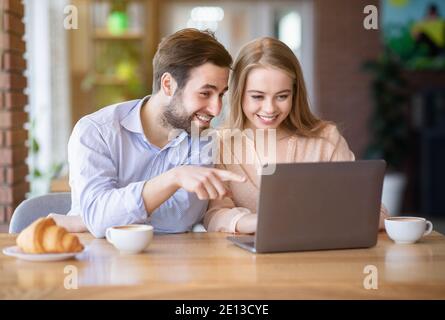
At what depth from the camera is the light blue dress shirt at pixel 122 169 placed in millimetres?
1965

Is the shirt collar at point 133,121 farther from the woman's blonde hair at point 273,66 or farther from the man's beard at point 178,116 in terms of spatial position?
the woman's blonde hair at point 273,66

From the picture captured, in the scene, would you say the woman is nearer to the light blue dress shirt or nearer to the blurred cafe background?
the light blue dress shirt

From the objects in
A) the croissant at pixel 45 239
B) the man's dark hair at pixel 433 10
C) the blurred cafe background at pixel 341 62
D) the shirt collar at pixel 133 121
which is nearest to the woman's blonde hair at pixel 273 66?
the shirt collar at pixel 133 121

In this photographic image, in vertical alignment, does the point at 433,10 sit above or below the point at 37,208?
above

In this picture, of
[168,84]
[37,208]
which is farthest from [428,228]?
[37,208]

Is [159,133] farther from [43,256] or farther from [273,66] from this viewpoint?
[43,256]

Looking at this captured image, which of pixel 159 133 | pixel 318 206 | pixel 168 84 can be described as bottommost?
pixel 318 206

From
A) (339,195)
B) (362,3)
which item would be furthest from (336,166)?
(362,3)

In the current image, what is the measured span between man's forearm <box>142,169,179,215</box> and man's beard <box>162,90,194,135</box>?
12.8 inches

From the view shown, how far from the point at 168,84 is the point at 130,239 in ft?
2.19

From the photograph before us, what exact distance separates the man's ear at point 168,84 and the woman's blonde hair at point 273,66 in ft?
0.94

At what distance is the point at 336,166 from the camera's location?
1.75 m

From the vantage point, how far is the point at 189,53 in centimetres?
220

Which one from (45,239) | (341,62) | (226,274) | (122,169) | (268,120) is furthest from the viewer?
(341,62)
